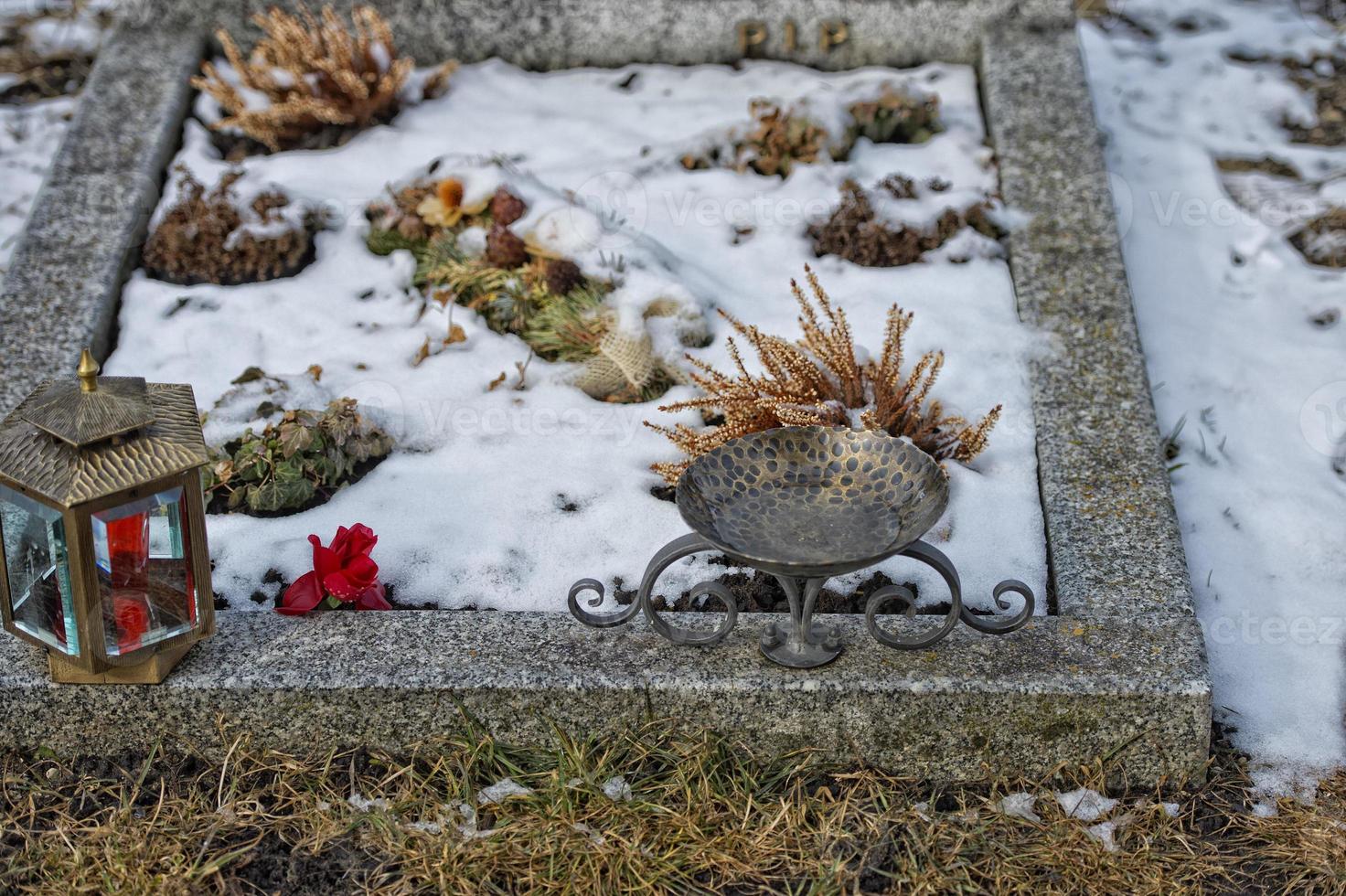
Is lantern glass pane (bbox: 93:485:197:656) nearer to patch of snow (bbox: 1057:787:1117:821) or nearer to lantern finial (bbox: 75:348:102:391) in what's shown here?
lantern finial (bbox: 75:348:102:391)

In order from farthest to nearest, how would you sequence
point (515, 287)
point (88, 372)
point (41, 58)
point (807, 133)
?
1. point (41, 58)
2. point (807, 133)
3. point (515, 287)
4. point (88, 372)

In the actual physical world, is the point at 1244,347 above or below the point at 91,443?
below

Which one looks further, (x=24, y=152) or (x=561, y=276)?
(x=24, y=152)

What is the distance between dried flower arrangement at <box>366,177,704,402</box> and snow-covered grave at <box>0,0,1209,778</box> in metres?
0.01

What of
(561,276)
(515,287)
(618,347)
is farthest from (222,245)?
(618,347)

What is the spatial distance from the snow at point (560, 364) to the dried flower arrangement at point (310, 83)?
127 mm

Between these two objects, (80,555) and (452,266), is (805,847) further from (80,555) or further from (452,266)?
(452,266)

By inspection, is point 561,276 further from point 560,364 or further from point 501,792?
point 501,792

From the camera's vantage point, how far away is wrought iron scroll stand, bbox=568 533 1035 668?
8.55 ft

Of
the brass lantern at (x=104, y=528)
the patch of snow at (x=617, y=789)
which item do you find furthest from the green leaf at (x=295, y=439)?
the patch of snow at (x=617, y=789)

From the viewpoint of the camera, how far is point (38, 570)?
2590 mm

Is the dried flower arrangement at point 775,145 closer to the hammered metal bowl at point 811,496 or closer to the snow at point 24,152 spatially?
the hammered metal bowl at point 811,496

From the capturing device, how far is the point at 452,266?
3982mm

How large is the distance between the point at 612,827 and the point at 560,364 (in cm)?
149
